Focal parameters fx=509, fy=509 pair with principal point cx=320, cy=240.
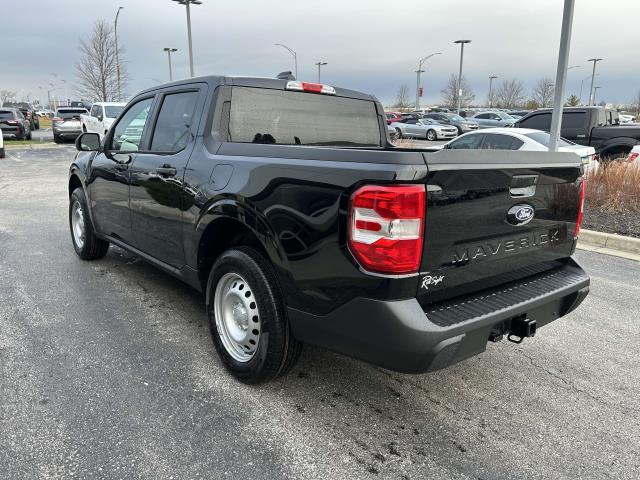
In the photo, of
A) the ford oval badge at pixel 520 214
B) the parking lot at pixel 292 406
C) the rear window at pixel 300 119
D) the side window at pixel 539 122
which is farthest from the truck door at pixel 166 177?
the side window at pixel 539 122

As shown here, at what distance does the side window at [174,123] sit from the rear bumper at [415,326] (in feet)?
5.65

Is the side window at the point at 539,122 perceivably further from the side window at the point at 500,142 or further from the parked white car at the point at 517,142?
the side window at the point at 500,142

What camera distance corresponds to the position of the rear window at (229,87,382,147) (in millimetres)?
3549

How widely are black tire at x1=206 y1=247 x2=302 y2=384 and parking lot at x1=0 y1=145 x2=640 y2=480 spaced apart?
0.17 m

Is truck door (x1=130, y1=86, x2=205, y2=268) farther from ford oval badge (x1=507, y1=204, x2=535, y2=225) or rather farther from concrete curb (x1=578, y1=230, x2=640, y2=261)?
concrete curb (x1=578, y1=230, x2=640, y2=261)

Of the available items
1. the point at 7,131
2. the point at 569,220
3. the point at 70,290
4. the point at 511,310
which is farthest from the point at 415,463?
the point at 7,131

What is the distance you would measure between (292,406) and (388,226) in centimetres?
131

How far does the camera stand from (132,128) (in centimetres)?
455

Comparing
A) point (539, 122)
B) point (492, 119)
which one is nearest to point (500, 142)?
point (539, 122)

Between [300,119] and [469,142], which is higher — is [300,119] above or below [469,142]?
above

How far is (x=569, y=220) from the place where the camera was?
3143 millimetres

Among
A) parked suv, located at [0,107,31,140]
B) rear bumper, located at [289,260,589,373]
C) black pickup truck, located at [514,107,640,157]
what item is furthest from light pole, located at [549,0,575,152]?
parked suv, located at [0,107,31,140]

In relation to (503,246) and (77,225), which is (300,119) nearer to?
(503,246)

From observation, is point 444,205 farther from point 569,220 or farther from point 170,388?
point 170,388
